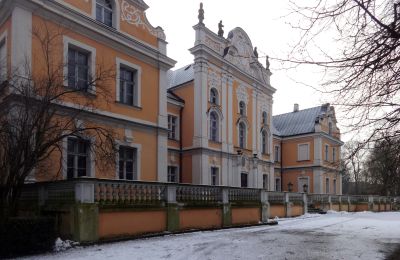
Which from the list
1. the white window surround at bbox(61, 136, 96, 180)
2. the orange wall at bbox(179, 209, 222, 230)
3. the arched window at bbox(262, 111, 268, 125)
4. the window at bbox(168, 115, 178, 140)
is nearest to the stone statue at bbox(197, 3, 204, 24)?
the window at bbox(168, 115, 178, 140)

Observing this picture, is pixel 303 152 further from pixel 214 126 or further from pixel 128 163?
pixel 128 163

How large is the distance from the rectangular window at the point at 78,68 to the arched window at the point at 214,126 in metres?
13.9

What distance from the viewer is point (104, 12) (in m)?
21.0

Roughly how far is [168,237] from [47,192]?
13.8 feet

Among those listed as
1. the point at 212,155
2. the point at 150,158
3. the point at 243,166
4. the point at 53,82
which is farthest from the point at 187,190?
the point at 243,166

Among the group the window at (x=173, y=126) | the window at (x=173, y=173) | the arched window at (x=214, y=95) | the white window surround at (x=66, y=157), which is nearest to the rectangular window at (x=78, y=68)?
the white window surround at (x=66, y=157)

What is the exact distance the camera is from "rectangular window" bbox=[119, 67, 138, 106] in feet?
70.2

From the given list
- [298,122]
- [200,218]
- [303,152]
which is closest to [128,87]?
[200,218]

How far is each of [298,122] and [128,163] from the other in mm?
32972

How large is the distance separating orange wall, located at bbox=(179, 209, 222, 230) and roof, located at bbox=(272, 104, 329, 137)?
30866 mm

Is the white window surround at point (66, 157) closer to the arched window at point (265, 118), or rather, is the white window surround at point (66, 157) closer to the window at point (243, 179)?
the window at point (243, 179)

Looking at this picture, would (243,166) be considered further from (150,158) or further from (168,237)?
(168,237)

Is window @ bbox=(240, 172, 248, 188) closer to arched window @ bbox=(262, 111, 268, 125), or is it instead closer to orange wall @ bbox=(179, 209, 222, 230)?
arched window @ bbox=(262, 111, 268, 125)

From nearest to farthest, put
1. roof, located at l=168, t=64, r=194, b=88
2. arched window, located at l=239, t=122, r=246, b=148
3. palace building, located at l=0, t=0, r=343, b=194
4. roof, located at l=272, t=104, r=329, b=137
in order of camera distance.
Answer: palace building, located at l=0, t=0, r=343, b=194 < roof, located at l=168, t=64, r=194, b=88 < arched window, located at l=239, t=122, r=246, b=148 < roof, located at l=272, t=104, r=329, b=137
